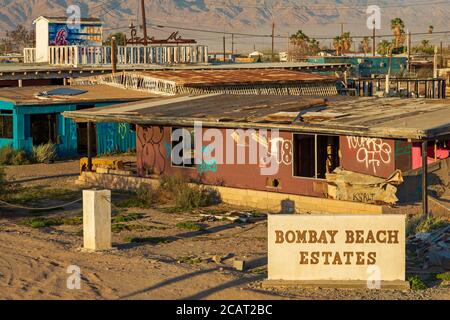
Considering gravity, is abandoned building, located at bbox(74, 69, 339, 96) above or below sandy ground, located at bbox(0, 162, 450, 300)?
above

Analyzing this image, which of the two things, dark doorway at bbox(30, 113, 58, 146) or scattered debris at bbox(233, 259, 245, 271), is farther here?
dark doorway at bbox(30, 113, 58, 146)

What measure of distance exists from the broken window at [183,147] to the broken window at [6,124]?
9.82m

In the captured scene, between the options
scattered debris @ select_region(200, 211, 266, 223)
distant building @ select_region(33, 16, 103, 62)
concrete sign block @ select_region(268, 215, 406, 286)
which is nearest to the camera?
concrete sign block @ select_region(268, 215, 406, 286)

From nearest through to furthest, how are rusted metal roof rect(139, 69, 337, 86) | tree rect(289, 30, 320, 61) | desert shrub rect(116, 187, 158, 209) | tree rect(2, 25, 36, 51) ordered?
desert shrub rect(116, 187, 158, 209) < rusted metal roof rect(139, 69, 337, 86) < tree rect(289, 30, 320, 61) < tree rect(2, 25, 36, 51)

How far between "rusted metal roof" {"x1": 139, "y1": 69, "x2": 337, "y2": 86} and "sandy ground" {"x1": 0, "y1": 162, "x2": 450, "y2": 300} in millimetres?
16112

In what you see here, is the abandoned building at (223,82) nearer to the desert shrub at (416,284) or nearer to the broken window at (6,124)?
the broken window at (6,124)

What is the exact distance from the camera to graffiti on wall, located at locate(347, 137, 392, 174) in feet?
75.1

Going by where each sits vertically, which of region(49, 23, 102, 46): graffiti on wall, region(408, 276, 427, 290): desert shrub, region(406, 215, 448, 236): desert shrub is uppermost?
region(49, 23, 102, 46): graffiti on wall

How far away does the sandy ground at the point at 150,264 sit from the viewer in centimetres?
1443

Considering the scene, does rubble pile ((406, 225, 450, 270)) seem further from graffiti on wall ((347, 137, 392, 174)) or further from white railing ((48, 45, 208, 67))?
white railing ((48, 45, 208, 67))

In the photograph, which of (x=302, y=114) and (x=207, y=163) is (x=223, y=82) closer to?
(x=207, y=163)

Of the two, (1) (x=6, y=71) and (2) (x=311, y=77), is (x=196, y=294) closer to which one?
(2) (x=311, y=77)

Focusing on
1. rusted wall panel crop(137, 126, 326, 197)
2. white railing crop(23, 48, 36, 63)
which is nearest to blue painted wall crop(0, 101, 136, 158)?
rusted wall panel crop(137, 126, 326, 197)
